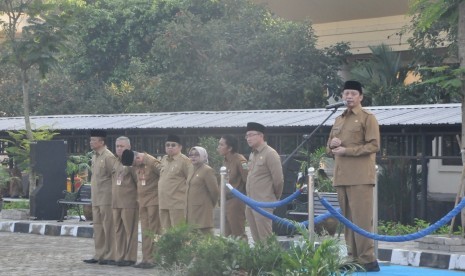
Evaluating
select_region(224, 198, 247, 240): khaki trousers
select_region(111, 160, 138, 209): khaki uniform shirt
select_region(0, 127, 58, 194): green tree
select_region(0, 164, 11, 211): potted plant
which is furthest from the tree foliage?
select_region(224, 198, 247, 240): khaki trousers

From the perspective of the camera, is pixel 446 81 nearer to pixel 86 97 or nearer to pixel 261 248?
pixel 261 248

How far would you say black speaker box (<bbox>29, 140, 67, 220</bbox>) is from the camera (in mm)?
21281

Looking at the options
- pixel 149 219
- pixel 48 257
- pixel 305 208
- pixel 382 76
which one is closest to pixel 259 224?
pixel 149 219

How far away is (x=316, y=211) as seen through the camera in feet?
54.7

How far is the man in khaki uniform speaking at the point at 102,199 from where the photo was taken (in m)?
14.3

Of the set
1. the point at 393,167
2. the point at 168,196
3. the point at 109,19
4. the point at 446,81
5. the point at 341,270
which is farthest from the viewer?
the point at 109,19

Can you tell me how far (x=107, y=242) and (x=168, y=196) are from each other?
4.49ft

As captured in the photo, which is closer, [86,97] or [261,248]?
[261,248]

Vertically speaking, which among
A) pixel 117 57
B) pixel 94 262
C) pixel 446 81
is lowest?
pixel 94 262

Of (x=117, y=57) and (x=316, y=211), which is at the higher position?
(x=117, y=57)

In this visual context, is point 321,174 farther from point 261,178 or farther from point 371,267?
point 371,267

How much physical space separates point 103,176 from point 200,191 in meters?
1.78

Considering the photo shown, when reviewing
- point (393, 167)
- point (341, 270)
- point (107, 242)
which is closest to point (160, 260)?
point (341, 270)

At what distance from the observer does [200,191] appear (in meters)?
13.2
